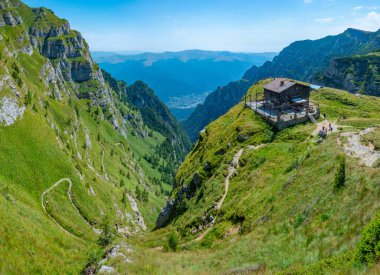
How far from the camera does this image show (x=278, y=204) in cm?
3903

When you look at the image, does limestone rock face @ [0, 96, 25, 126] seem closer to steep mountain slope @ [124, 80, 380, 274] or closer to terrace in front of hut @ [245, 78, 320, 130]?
steep mountain slope @ [124, 80, 380, 274]

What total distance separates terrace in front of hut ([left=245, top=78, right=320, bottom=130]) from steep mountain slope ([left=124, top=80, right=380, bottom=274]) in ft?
10.1

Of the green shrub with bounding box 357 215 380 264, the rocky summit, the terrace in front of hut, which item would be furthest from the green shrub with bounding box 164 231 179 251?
the terrace in front of hut

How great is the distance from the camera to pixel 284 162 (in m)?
58.5

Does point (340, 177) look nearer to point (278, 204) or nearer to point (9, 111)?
point (278, 204)

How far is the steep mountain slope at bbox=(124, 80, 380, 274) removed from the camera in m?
21.0

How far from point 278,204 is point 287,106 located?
54.9 meters

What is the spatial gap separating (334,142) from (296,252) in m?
33.2

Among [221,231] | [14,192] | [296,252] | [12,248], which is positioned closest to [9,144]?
[14,192]

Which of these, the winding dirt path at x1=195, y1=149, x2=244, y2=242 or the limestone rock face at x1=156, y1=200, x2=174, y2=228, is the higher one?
the winding dirt path at x1=195, y1=149, x2=244, y2=242

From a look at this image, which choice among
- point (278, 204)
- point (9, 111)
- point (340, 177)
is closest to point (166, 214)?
point (278, 204)

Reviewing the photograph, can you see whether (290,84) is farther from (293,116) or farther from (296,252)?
(296,252)

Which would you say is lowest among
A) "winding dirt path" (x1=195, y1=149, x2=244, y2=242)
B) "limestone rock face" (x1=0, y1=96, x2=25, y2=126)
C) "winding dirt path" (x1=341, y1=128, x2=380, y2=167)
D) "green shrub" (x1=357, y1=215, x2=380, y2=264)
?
"winding dirt path" (x1=195, y1=149, x2=244, y2=242)

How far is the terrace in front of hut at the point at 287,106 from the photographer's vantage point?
8041 cm
